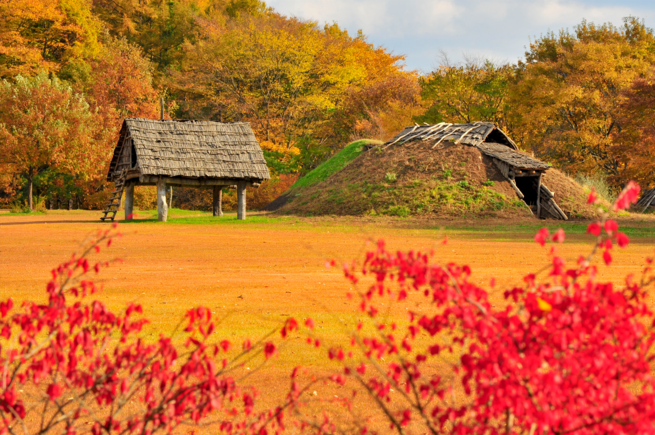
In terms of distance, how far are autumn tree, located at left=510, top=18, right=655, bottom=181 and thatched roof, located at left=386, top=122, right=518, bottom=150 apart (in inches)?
261

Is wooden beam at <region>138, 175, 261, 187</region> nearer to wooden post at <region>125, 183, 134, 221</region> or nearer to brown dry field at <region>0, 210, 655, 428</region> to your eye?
wooden post at <region>125, 183, 134, 221</region>

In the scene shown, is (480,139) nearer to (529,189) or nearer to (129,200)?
(529,189)

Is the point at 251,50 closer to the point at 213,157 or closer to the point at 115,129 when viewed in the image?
the point at 115,129

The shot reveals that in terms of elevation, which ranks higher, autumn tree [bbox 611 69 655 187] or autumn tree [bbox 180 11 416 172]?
autumn tree [bbox 180 11 416 172]

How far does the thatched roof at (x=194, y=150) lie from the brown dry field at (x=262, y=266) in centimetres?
486

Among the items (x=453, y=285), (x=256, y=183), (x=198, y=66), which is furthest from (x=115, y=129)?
(x=453, y=285)

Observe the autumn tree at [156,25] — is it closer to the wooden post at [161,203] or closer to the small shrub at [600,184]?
the wooden post at [161,203]

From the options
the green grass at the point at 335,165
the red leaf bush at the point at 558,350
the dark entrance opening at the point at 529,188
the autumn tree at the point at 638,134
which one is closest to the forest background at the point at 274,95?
the autumn tree at the point at 638,134

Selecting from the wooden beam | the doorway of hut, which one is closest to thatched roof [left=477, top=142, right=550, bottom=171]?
the doorway of hut

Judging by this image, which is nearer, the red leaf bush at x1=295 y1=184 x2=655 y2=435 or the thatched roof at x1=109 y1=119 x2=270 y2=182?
the red leaf bush at x1=295 y1=184 x2=655 y2=435

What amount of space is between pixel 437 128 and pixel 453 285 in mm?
32259

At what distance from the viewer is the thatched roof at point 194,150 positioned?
28062mm

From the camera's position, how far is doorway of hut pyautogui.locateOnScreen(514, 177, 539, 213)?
29.5 metres

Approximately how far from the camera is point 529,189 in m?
30.9
